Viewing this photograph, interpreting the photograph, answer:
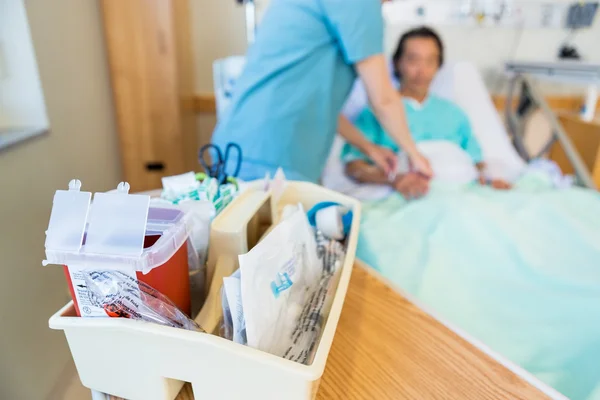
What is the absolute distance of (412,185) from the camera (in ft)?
4.55

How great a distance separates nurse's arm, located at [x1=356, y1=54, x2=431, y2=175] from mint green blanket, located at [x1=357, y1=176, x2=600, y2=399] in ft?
0.61

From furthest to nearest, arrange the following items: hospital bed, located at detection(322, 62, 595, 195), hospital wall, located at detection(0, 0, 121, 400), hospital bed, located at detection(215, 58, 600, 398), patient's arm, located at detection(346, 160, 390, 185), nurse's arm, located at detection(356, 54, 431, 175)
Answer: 1. hospital bed, located at detection(322, 62, 595, 195)
2. patient's arm, located at detection(346, 160, 390, 185)
3. nurse's arm, located at detection(356, 54, 431, 175)
4. hospital wall, located at detection(0, 0, 121, 400)
5. hospital bed, located at detection(215, 58, 600, 398)

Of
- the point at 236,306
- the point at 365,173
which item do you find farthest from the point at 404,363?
the point at 365,173

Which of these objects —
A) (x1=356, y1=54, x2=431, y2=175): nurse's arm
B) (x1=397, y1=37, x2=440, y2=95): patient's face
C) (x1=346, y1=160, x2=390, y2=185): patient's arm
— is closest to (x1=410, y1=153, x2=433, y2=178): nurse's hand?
(x1=356, y1=54, x2=431, y2=175): nurse's arm

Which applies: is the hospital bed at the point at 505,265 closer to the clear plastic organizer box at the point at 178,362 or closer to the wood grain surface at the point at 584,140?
the clear plastic organizer box at the point at 178,362

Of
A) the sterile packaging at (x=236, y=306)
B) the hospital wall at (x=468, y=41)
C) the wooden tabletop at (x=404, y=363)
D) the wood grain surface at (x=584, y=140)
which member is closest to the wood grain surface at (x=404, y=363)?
→ the wooden tabletop at (x=404, y=363)

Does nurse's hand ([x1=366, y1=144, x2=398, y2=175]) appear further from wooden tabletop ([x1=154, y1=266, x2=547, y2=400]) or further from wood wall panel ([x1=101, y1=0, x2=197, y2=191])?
wooden tabletop ([x1=154, y1=266, x2=547, y2=400])

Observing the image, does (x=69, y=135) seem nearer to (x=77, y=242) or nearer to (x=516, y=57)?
(x=77, y=242)

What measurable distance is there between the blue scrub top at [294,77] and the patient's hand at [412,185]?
0.36 meters

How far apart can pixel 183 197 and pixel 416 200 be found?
32.5 inches

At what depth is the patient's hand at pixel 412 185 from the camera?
1.34m

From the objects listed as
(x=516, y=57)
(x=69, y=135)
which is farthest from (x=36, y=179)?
(x=516, y=57)

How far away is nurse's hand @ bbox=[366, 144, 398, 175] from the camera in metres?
1.53

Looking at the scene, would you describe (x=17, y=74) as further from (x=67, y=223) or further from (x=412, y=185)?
(x=412, y=185)
